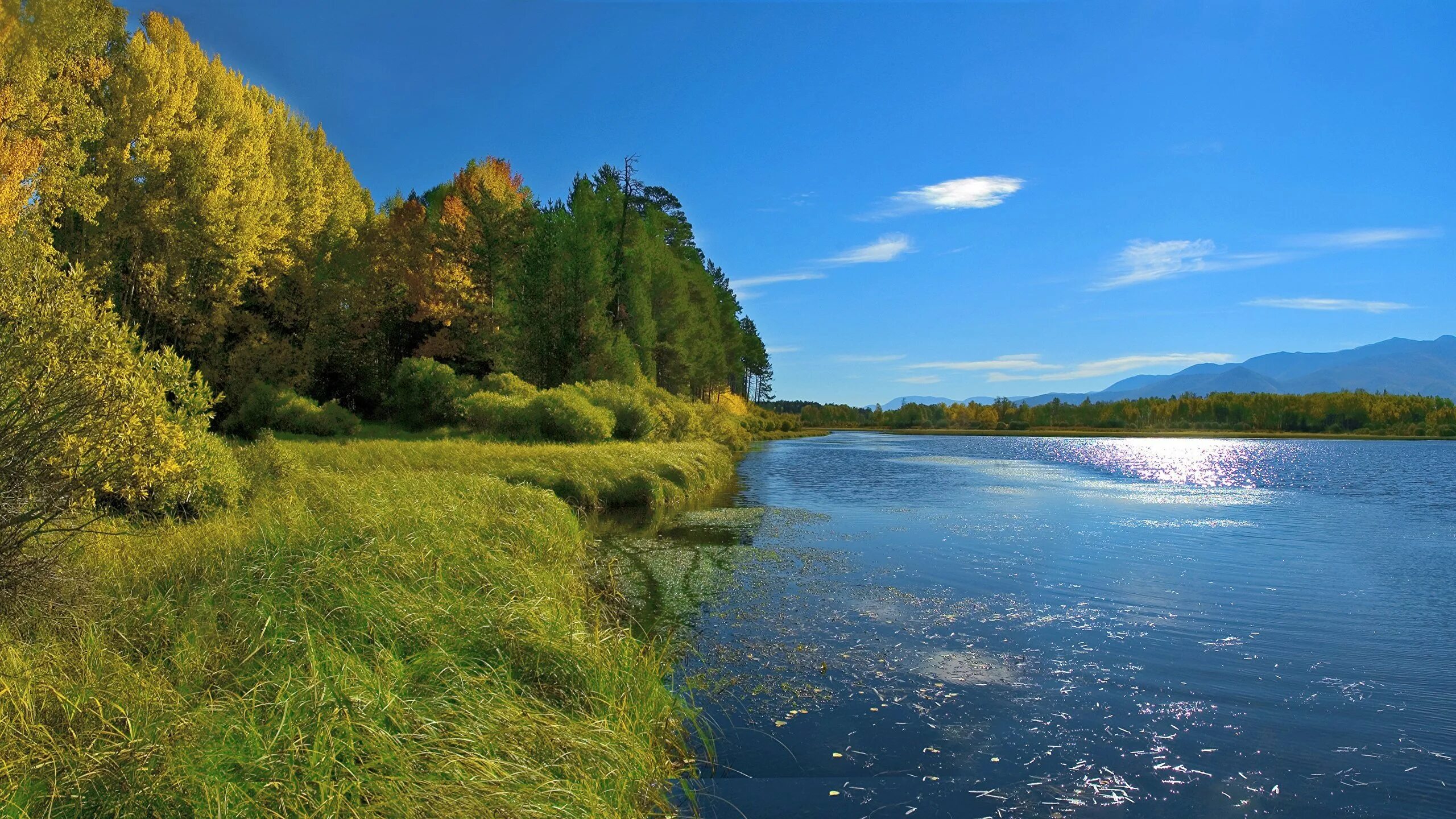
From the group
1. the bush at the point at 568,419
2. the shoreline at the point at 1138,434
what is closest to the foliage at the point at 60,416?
the bush at the point at 568,419

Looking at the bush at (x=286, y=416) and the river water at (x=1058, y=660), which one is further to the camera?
the bush at (x=286, y=416)

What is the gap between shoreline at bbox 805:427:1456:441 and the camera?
67.1m

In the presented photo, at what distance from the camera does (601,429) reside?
22.0 m

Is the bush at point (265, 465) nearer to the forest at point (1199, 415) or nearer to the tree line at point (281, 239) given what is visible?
the tree line at point (281, 239)

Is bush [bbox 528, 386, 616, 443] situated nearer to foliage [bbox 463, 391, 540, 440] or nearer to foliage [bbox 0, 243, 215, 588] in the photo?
foliage [bbox 463, 391, 540, 440]

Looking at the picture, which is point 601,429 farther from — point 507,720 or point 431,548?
point 507,720

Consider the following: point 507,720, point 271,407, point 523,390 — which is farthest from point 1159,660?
point 271,407

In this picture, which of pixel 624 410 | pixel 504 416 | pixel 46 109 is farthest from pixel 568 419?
pixel 46 109

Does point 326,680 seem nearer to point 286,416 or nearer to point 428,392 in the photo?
point 286,416

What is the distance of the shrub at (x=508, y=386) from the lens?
973 inches

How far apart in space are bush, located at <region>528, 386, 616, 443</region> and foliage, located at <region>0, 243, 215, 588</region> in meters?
14.4

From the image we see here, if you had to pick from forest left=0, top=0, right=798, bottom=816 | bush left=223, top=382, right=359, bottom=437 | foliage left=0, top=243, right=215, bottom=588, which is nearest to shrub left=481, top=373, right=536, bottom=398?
forest left=0, top=0, right=798, bottom=816

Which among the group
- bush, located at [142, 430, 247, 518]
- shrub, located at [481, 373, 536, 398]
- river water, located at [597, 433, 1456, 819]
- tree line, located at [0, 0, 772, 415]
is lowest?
river water, located at [597, 433, 1456, 819]

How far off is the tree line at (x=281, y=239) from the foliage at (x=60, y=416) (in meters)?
5.81
